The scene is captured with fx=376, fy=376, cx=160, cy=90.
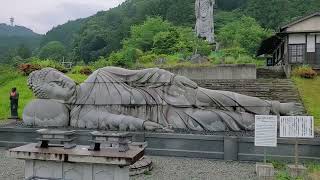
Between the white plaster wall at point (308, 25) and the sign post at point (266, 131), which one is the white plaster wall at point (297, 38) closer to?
the white plaster wall at point (308, 25)

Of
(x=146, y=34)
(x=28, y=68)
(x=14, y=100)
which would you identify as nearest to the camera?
(x=14, y=100)

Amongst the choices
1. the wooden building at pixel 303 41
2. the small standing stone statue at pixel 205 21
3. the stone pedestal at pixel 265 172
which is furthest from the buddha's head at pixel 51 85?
the small standing stone statue at pixel 205 21

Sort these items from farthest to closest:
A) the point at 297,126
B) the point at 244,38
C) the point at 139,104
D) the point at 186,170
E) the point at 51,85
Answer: the point at 244,38 → the point at 139,104 → the point at 51,85 → the point at 186,170 → the point at 297,126

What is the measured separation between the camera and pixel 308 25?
78.2 ft

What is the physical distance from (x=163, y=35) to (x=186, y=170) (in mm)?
25708

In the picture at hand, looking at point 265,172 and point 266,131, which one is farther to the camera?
point 266,131

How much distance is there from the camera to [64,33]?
86.6 m

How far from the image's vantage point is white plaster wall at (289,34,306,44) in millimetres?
24203

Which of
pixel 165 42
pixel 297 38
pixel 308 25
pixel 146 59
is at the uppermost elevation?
pixel 308 25

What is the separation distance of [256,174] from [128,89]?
14.7 ft

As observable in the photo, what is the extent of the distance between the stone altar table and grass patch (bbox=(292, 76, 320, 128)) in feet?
30.4

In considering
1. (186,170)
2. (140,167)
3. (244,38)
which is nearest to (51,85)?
(140,167)

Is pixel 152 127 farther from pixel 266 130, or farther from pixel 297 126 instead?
pixel 297 126

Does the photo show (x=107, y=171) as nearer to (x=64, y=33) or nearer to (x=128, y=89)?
(x=128, y=89)
